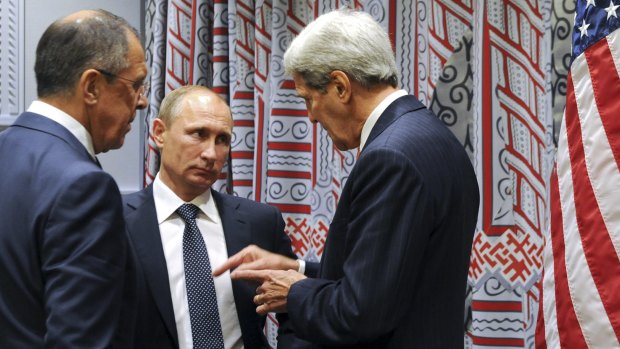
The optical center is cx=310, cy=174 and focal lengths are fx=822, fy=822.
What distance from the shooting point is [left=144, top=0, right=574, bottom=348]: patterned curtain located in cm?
242

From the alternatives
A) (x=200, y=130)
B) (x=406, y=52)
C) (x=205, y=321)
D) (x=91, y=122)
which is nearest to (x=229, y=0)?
(x=406, y=52)

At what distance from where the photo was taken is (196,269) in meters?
2.10

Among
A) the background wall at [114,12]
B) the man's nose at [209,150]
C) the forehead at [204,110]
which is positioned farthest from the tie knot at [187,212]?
the background wall at [114,12]

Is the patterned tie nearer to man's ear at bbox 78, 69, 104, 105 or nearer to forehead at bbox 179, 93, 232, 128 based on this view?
forehead at bbox 179, 93, 232, 128

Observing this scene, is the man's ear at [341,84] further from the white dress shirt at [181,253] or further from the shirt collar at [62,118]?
the white dress shirt at [181,253]

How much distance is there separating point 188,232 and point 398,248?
819 mm

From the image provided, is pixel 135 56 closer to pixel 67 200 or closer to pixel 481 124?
pixel 67 200

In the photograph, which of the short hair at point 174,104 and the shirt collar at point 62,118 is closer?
the shirt collar at point 62,118

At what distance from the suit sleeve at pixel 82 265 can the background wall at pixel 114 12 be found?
2.35 meters

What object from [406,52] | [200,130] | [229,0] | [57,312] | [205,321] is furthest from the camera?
[229,0]

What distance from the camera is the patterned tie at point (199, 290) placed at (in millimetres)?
2020

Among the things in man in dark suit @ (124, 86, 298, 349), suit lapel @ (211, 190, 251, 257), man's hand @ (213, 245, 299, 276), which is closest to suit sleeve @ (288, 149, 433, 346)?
man's hand @ (213, 245, 299, 276)

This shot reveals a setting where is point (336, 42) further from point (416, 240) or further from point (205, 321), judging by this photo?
point (205, 321)

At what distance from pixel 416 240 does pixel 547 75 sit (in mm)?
1111
